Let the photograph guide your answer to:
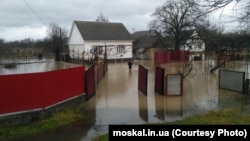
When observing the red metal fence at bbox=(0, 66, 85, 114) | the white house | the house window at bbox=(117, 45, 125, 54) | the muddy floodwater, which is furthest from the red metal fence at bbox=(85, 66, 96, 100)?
the house window at bbox=(117, 45, 125, 54)

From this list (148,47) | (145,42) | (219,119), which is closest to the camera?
(219,119)

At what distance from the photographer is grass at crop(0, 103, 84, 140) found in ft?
31.4

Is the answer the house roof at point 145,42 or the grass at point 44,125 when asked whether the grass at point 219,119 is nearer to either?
the grass at point 44,125

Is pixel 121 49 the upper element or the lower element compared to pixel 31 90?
upper

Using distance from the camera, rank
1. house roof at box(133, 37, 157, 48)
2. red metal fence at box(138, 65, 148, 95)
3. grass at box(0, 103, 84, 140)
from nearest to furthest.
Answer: grass at box(0, 103, 84, 140)
red metal fence at box(138, 65, 148, 95)
house roof at box(133, 37, 157, 48)

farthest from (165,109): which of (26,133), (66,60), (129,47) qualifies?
(129,47)

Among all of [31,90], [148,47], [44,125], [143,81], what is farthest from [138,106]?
[148,47]

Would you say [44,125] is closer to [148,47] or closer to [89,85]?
[89,85]

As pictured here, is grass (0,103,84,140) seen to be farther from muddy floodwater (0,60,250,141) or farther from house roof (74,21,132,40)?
house roof (74,21,132,40)

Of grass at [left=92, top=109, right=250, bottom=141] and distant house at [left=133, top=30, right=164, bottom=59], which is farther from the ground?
distant house at [left=133, top=30, right=164, bottom=59]

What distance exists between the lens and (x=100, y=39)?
4794 centimetres

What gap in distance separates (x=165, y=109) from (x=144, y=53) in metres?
44.0

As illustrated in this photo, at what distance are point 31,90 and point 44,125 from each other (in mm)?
1368

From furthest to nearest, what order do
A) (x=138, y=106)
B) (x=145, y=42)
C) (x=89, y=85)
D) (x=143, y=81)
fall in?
(x=145, y=42)
(x=143, y=81)
(x=89, y=85)
(x=138, y=106)
